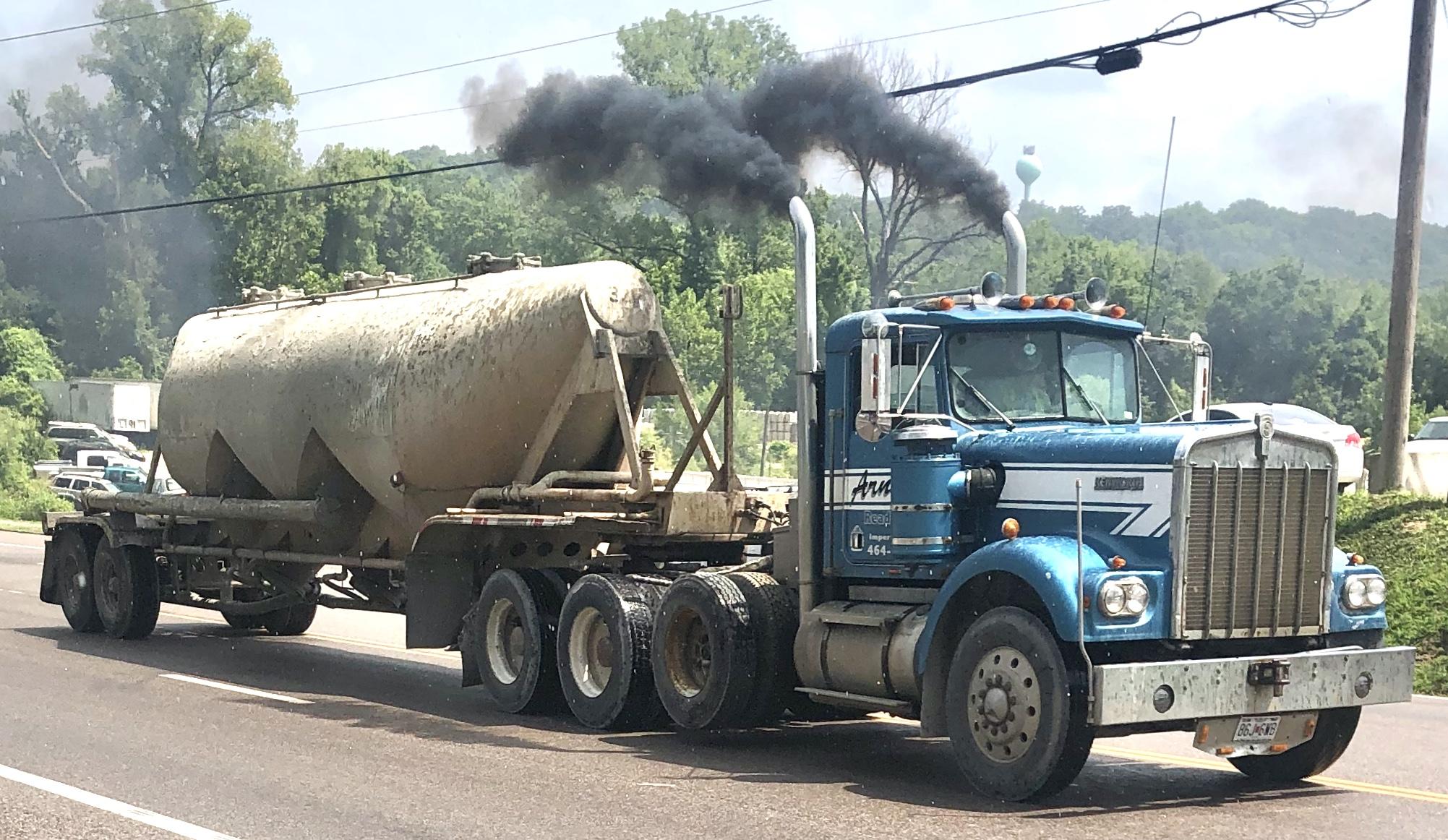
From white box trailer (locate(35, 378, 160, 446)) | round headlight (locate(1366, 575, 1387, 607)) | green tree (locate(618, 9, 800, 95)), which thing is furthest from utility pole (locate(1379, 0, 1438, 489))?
white box trailer (locate(35, 378, 160, 446))

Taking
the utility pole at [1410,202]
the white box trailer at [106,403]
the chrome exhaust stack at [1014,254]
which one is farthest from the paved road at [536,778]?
the white box trailer at [106,403]

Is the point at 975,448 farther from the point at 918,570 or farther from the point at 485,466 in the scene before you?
the point at 485,466

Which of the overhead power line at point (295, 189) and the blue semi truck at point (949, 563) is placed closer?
the blue semi truck at point (949, 563)

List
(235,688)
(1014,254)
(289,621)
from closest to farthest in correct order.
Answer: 1. (1014,254)
2. (235,688)
3. (289,621)

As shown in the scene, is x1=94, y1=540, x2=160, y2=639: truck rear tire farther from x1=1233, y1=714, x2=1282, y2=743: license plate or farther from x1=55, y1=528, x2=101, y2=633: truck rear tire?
x1=1233, y1=714, x2=1282, y2=743: license plate

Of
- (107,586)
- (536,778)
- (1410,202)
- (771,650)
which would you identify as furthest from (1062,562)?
(1410,202)

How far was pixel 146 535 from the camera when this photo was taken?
18047mm

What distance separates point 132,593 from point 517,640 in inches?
263

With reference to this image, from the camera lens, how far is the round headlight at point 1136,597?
8.66m

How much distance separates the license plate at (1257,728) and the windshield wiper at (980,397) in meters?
2.21

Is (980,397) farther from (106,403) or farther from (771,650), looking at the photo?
(106,403)

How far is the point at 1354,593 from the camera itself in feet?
30.9

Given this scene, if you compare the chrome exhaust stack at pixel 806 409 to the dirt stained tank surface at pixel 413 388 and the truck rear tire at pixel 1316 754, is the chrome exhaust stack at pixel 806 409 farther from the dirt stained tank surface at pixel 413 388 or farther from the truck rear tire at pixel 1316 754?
the dirt stained tank surface at pixel 413 388

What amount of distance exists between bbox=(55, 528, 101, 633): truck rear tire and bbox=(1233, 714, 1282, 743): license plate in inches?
528
